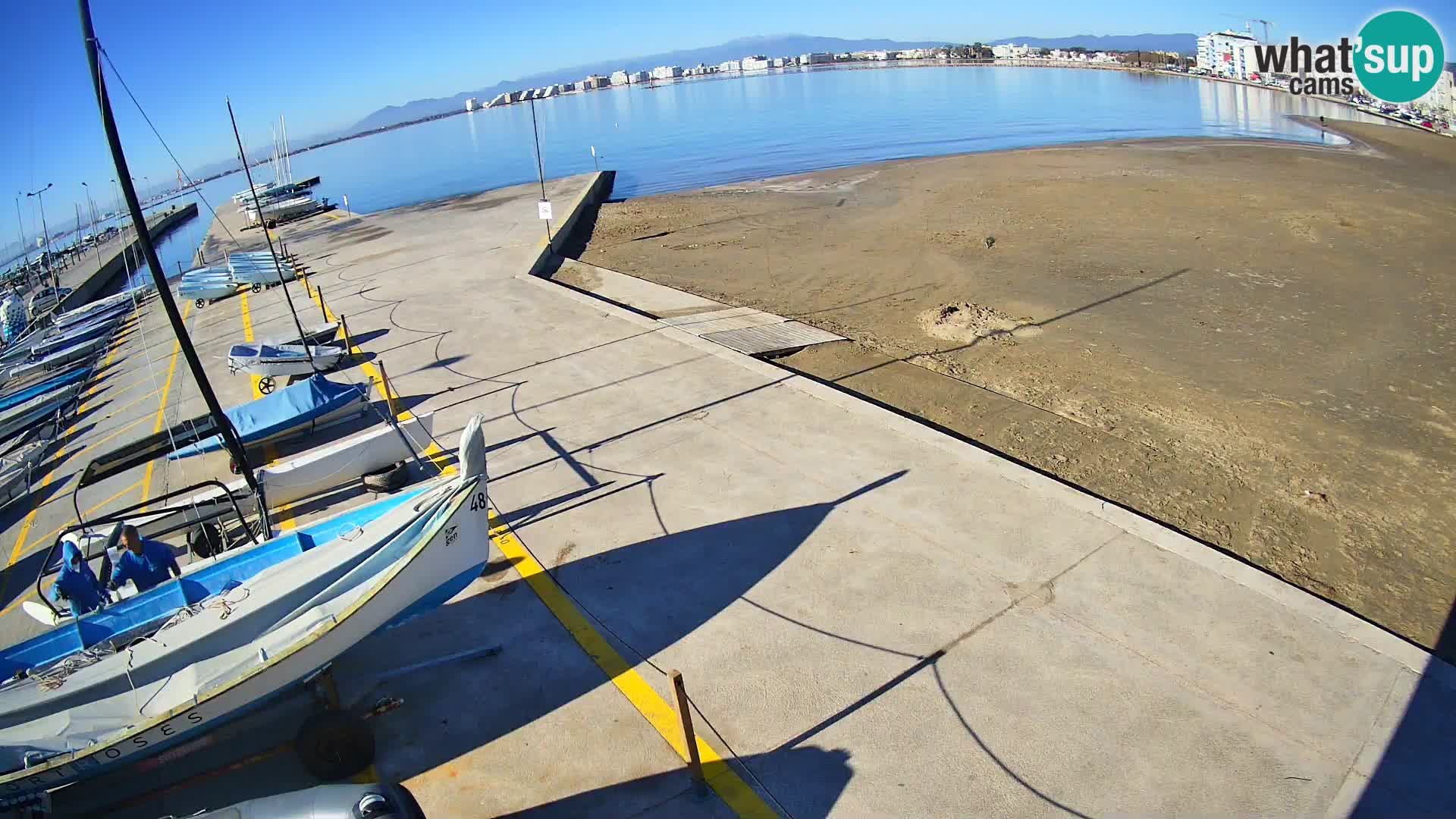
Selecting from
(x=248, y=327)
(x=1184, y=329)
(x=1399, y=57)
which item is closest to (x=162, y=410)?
(x=248, y=327)

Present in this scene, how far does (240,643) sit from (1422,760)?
392 inches

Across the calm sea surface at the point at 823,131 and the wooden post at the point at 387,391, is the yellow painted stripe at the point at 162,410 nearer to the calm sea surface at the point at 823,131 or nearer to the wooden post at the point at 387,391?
the wooden post at the point at 387,391

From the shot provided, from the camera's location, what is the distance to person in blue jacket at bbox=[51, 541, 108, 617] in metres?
8.08

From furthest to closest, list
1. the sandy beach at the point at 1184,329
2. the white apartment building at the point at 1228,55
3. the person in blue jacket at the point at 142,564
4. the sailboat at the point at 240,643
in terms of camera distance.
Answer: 1. the white apartment building at the point at 1228,55
2. the sandy beach at the point at 1184,329
3. the person in blue jacket at the point at 142,564
4. the sailboat at the point at 240,643

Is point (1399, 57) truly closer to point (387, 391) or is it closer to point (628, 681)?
point (387, 391)

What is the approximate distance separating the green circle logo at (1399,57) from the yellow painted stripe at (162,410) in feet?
281

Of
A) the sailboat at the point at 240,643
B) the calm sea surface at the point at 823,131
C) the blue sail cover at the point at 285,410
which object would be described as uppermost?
the calm sea surface at the point at 823,131

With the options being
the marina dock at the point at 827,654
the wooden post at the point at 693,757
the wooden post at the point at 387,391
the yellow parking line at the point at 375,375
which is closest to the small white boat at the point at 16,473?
the marina dock at the point at 827,654

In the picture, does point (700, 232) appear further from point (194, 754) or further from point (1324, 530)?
point (194, 754)

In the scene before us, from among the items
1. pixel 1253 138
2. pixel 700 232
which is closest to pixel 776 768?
pixel 700 232

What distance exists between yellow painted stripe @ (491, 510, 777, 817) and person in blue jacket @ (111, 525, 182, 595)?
3520 mm

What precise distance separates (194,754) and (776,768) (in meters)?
5.32

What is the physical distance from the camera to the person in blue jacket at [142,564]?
27.6 feet

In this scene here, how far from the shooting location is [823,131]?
75375mm
